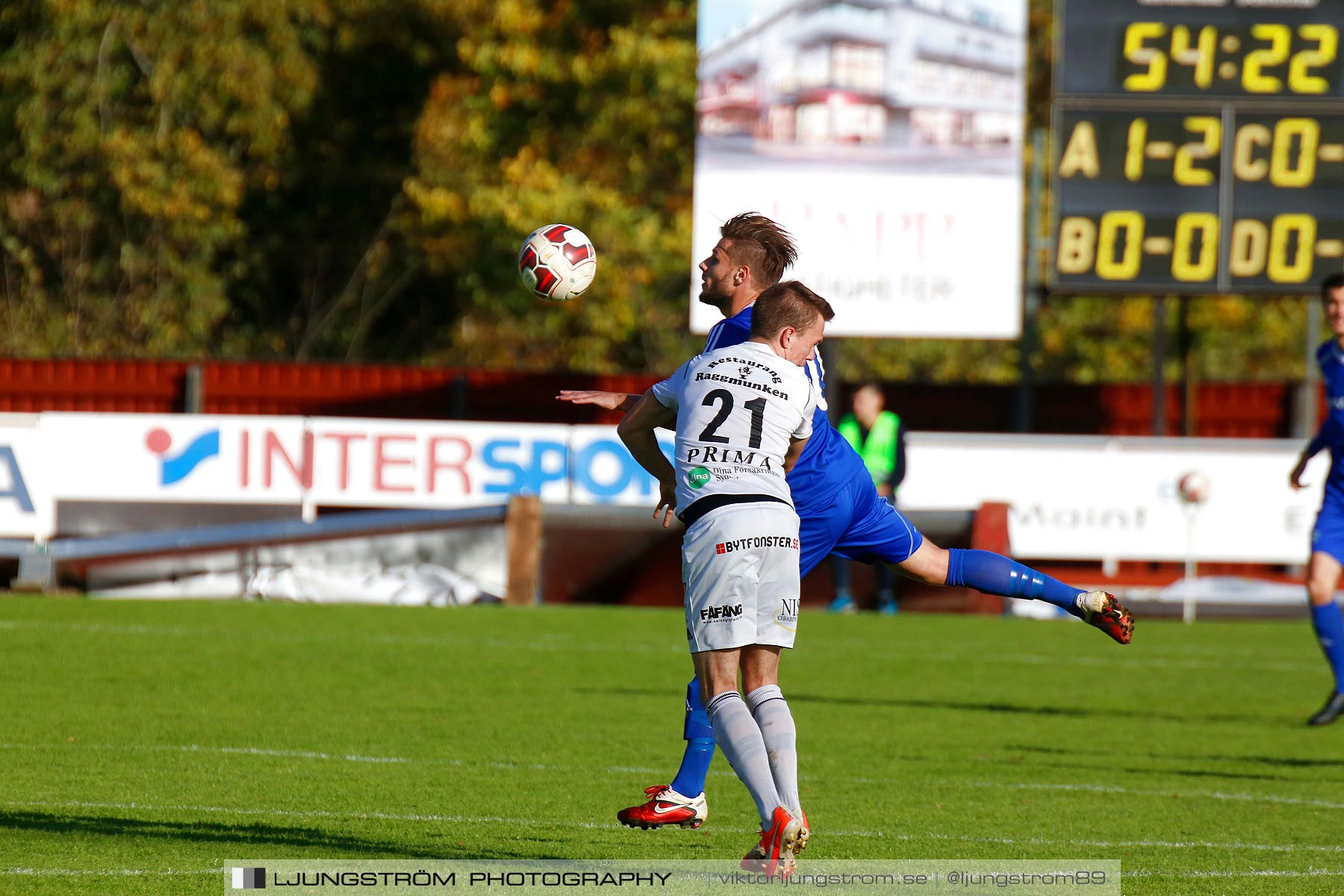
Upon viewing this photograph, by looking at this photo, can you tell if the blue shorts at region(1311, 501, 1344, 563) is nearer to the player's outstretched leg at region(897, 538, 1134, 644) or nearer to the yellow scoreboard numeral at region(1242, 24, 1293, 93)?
the player's outstretched leg at region(897, 538, 1134, 644)

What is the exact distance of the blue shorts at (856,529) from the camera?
6.06 metres

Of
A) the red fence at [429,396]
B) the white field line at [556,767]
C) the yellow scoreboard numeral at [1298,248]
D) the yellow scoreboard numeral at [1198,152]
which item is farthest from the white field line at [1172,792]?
the red fence at [429,396]

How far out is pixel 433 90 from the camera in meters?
28.9

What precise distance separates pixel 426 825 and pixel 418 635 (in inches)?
262

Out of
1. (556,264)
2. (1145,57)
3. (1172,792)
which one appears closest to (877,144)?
(1145,57)

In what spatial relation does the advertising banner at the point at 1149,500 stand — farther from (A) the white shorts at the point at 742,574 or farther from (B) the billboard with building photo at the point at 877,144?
(A) the white shorts at the point at 742,574

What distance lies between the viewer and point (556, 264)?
674 centimetres

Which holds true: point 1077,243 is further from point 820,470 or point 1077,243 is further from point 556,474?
point 820,470

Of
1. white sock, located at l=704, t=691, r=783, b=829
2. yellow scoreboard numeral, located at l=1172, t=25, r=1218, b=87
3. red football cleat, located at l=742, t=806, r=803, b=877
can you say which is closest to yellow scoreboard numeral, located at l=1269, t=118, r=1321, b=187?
yellow scoreboard numeral, located at l=1172, t=25, r=1218, b=87

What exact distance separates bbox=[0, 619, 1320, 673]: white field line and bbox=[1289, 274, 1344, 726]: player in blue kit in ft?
9.40

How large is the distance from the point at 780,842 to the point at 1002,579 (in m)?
1.80

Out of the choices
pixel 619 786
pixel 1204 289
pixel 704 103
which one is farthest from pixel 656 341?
pixel 619 786

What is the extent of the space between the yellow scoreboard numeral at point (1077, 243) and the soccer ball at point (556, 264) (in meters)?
11.3

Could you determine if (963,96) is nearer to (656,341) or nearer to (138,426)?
(138,426)
